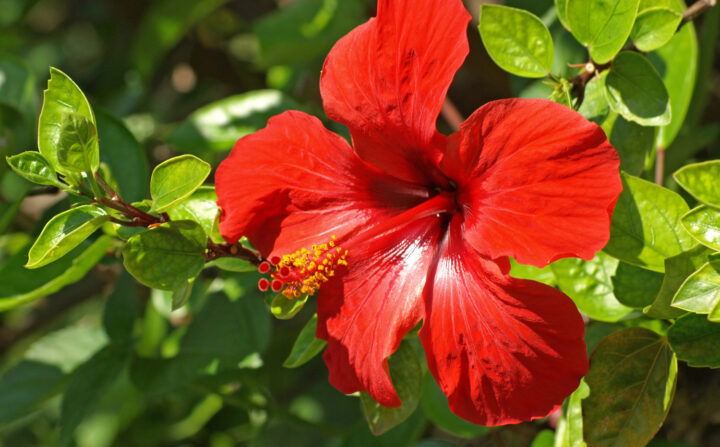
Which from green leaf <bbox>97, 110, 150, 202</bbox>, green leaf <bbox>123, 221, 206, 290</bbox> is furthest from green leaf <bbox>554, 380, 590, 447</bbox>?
green leaf <bbox>97, 110, 150, 202</bbox>

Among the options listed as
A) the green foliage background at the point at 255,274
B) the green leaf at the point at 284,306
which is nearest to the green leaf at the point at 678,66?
the green foliage background at the point at 255,274

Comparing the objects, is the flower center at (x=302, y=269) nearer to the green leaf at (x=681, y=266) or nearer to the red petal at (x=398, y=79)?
the red petal at (x=398, y=79)

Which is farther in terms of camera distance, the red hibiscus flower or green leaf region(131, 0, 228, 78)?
green leaf region(131, 0, 228, 78)

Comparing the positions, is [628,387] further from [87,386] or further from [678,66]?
[87,386]

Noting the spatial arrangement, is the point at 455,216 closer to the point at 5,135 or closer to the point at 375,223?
the point at 375,223

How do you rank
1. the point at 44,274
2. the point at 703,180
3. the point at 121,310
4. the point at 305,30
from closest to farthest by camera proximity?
the point at 703,180, the point at 44,274, the point at 121,310, the point at 305,30

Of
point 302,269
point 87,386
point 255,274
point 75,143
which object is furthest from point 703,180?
point 87,386

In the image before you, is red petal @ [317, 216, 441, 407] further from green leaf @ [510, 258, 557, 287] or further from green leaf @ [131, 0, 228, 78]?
green leaf @ [131, 0, 228, 78]
